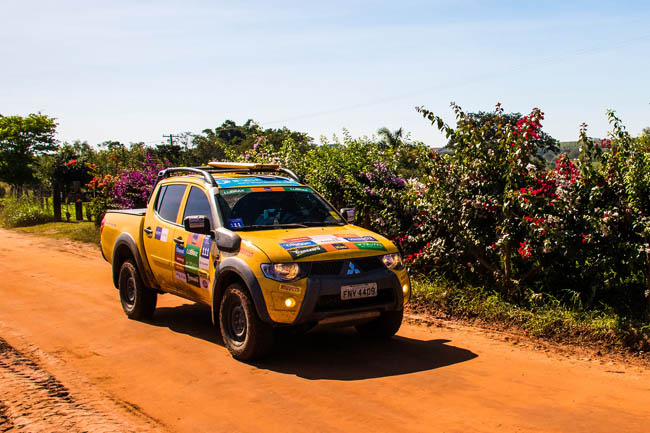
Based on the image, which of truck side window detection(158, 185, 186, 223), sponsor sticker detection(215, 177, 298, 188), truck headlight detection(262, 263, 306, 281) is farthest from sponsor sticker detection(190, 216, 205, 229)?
truck side window detection(158, 185, 186, 223)

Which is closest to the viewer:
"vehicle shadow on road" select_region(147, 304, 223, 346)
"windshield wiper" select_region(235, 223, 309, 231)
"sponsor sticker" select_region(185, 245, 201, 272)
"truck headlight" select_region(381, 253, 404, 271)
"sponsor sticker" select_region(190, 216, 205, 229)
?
"truck headlight" select_region(381, 253, 404, 271)

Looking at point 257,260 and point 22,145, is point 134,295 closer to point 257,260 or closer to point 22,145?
point 257,260

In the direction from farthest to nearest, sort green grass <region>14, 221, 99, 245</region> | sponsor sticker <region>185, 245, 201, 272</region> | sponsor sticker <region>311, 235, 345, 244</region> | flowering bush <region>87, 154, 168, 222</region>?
green grass <region>14, 221, 99, 245</region>
flowering bush <region>87, 154, 168, 222</region>
sponsor sticker <region>185, 245, 201, 272</region>
sponsor sticker <region>311, 235, 345, 244</region>

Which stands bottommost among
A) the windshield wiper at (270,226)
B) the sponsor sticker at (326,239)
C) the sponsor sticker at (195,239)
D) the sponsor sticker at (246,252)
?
the sponsor sticker at (246,252)

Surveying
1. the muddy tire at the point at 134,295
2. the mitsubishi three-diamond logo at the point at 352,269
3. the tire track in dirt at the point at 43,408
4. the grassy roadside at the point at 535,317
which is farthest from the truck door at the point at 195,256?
the grassy roadside at the point at 535,317

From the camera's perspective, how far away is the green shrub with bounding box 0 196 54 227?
2422 centimetres

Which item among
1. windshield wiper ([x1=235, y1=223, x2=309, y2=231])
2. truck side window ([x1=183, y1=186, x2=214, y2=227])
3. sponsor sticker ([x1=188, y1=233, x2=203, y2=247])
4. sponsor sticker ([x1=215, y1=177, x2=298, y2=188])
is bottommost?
sponsor sticker ([x1=188, y1=233, x2=203, y2=247])

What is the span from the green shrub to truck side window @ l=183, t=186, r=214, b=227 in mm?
18749

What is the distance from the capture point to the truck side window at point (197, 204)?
7.43 m

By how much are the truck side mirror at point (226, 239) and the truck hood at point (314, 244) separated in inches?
3.4

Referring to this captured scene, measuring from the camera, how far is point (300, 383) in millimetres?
5898

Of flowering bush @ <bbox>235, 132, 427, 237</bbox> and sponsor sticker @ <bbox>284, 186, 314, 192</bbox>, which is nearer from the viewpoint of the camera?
sponsor sticker @ <bbox>284, 186, 314, 192</bbox>

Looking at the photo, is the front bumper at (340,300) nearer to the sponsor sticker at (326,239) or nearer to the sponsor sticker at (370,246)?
the sponsor sticker at (370,246)

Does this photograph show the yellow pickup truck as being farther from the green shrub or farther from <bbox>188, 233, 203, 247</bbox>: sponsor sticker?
the green shrub
